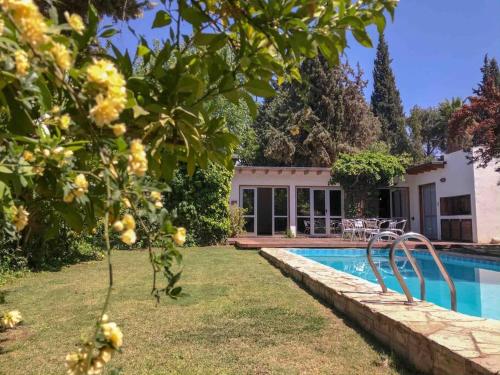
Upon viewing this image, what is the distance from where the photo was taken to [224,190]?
48.1ft

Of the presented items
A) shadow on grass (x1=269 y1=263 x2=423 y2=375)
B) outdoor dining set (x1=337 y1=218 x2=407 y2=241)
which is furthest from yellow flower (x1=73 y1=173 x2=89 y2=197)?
outdoor dining set (x1=337 y1=218 x2=407 y2=241)

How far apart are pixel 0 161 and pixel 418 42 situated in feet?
112

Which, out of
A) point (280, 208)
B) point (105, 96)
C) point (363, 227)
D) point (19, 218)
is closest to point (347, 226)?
point (363, 227)

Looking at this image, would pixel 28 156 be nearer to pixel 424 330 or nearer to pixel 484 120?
pixel 424 330

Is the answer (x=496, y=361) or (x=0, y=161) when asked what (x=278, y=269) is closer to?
(x=496, y=361)

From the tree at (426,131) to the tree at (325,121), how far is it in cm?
1073

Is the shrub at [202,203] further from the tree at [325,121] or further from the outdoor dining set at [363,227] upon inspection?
the tree at [325,121]

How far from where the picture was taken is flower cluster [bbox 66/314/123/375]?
0.81 metres

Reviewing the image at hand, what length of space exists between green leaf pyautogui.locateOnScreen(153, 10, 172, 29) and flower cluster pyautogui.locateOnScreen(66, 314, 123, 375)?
37.8 inches

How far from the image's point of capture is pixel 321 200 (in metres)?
19.7

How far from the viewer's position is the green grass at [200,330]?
325 cm

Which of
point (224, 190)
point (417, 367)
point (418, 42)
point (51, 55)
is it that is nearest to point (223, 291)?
point (417, 367)

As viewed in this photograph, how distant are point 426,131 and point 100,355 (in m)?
43.8

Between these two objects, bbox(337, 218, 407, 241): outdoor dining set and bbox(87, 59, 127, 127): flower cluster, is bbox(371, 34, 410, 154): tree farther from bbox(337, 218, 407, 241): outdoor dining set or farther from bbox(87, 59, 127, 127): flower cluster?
bbox(87, 59, 127, 127): flower cluster
